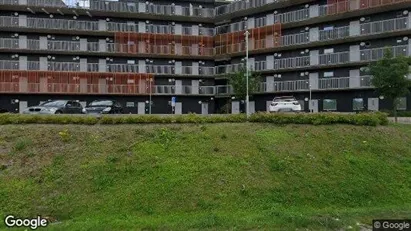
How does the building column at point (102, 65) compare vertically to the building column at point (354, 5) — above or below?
below

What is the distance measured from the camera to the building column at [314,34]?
46.1 m

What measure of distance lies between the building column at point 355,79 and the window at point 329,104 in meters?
3.04

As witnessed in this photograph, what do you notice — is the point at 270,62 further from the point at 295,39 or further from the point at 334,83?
the point at 334,83

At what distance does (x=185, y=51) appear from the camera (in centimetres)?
5312

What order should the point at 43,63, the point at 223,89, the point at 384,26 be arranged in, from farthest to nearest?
the point at 223,89 → the point at 43,63 → the point at 384,26

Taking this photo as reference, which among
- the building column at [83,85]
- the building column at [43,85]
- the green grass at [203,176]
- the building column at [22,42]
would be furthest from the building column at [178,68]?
the green grass at [203,176]

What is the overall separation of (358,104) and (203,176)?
3536 centimetres

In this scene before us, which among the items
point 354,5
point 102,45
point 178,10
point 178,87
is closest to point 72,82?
point 102,45

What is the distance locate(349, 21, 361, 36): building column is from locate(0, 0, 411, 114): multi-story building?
0.12 m

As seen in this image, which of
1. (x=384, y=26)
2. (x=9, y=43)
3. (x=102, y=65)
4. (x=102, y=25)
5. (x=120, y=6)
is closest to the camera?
(x=384, y=26)

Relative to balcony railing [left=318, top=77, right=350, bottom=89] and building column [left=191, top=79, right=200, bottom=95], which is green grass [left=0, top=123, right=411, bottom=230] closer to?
balcony railing [left=318, top=77, right=350, bottom=89]

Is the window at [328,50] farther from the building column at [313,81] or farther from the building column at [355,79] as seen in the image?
the building column at [355,79]

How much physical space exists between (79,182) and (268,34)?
1636 inches

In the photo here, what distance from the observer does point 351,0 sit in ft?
142
